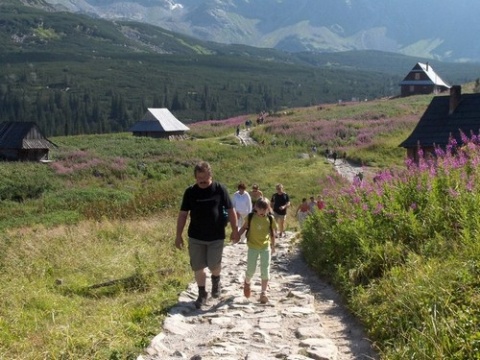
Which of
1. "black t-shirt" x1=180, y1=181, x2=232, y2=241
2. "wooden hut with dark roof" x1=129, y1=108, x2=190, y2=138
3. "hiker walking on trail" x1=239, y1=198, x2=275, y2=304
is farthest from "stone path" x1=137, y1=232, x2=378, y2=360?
"wooden hut with dark roof" x1=129, y1=108, x2=190, y2=138

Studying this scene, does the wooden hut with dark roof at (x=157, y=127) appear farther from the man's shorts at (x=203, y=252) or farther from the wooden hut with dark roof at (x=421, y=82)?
the man's shorts at (x=203, y=252)

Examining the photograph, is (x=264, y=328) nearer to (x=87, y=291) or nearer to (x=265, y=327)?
(x=265, y=327)

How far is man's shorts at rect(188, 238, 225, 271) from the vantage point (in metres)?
8.44

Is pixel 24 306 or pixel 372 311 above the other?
pixel 372 311

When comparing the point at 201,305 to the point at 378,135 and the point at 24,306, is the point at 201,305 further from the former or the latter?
the point at 378,135

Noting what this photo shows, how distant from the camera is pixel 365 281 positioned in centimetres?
852

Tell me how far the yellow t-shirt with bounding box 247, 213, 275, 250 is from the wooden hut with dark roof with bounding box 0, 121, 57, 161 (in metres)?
49.5

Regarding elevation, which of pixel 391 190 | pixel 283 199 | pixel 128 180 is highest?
pixel 391 190

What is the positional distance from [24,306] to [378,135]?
143 ft

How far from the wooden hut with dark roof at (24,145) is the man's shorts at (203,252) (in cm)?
4977

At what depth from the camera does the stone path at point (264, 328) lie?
253 inches

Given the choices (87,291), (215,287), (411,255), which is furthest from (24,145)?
(411,255)

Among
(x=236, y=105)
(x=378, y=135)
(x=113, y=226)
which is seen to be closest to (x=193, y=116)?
(x=236, y=105)

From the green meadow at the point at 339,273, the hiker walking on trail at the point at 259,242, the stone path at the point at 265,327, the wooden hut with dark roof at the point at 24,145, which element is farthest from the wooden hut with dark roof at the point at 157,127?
the hiker walking on trail at the point at 259,242
